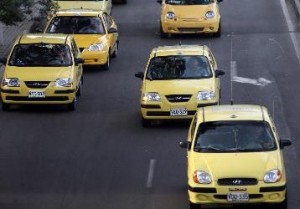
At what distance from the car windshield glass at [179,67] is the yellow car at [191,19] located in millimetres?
10096

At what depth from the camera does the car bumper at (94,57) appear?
32.8 meters

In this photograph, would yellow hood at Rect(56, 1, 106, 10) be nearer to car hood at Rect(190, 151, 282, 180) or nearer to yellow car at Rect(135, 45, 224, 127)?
yellow car at Rect(135, 45, 224, 127)

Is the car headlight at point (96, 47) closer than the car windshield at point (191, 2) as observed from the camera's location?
Yes

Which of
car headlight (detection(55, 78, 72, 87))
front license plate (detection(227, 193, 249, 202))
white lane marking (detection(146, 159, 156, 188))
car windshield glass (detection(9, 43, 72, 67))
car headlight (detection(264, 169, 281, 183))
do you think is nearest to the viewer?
front license plate (detection(227, 193, 249, 202))

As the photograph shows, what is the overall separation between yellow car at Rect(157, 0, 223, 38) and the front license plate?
1912 centimetres

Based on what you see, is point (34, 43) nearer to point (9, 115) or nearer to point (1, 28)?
point (9, 115)

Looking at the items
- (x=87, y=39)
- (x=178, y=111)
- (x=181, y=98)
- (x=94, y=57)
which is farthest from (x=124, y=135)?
(x=87, y=39)

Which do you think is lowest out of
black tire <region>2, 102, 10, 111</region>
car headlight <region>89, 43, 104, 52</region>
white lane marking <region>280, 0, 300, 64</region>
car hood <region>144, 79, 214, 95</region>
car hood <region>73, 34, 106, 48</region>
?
white lane marking <region>280, 0, 300, 64</region>

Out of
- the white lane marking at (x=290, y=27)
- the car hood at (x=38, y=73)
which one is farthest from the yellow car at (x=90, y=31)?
the white lane marking at (x=290, y=27)

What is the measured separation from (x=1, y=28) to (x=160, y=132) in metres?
11.9

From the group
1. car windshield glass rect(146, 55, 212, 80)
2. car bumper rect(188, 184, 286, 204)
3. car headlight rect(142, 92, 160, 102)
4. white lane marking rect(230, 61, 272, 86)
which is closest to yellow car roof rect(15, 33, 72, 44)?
car windshield glass rect(146, 55, 212, 80)

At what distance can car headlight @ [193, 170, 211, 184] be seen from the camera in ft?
60.4

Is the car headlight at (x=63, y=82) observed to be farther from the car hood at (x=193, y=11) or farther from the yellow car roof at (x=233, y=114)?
the car hood at (x=193, y=11)

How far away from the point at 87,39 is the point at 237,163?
48.8ft
